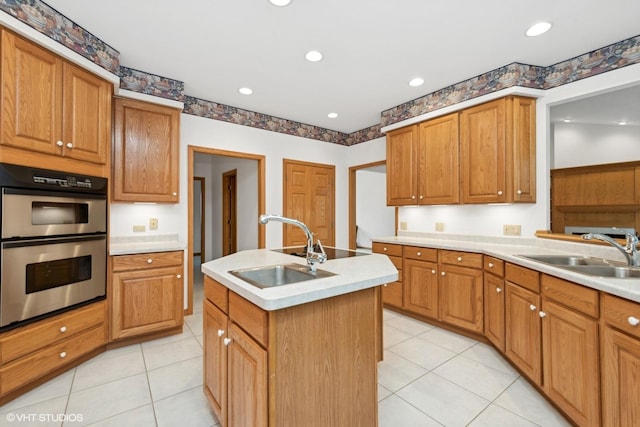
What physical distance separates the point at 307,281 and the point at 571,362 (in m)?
1.56

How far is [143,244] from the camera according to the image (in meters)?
2.91

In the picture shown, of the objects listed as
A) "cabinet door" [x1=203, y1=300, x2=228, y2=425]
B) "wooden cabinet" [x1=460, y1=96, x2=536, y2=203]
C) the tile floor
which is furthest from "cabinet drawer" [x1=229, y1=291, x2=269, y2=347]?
"wooden cabinet" [x1=460, y1=96, x2=536, y2=203]

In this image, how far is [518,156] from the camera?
2629 millimetres

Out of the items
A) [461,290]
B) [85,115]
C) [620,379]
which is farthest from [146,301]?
[620,379]

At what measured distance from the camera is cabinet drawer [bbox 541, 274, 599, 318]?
1.41 meters

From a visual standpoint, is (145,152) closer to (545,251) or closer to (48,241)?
(48,241)

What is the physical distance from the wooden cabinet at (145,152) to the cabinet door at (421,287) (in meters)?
2.73

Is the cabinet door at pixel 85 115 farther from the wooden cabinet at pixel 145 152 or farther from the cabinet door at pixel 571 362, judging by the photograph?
the cabinet door at pixel 571 362

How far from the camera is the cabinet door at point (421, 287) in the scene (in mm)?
2973

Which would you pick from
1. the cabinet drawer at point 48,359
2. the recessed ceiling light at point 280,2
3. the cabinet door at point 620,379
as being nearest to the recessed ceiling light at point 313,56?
the recessed ceiling light at point 280,2

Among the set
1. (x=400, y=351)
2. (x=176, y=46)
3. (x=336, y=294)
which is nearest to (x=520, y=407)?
(x=400, y=351)

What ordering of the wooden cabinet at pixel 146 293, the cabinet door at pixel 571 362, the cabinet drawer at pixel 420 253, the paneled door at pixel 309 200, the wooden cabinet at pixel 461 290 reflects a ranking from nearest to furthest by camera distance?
the cabinet door at pixel 571 362, the wooden cabinet at pixel 146 293, the wooden cabinet at pixel 461 290, the cabinet drawer at pixel 420 253, the paneled door at pixel 309 200

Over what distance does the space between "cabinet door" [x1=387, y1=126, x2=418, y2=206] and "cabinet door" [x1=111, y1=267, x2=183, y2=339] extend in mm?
2672

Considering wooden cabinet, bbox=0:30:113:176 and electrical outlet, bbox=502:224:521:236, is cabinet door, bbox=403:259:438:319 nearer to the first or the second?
electrical outlet, bbox=502:224:521:236
